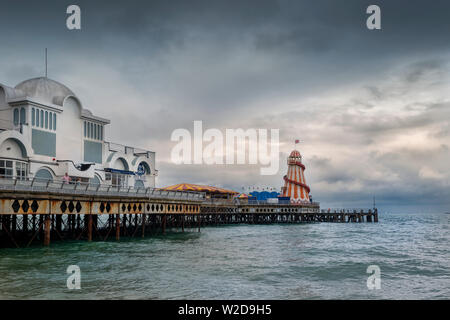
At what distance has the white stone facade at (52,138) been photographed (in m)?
35.6

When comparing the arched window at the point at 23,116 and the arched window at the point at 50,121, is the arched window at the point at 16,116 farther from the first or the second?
the arched window at the point at 50,121

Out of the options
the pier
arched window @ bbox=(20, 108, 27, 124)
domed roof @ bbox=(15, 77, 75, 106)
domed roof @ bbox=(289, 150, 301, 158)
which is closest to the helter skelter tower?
domed roof @ bbox=(289, 150, 301, 158)

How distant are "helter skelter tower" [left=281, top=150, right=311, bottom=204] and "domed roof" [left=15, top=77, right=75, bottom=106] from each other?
204 ft

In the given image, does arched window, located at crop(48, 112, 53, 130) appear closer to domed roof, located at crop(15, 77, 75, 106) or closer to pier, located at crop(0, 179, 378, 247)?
domed roof, located at crop(15, 77, 75, 106)

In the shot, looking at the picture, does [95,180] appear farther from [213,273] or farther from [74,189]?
[213,273]

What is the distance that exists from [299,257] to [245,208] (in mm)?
53615

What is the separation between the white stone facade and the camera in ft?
117

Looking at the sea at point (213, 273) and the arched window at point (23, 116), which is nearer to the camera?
the sea at point (213, 273)

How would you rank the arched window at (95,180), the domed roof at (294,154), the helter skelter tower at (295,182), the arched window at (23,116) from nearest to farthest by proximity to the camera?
the arched window at (23,116) < the arched window at (95,180) < the helter skelter tower at (295,182) < the domed roof at (294,154)

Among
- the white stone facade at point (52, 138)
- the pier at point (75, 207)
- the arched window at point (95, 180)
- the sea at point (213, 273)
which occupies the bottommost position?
the sea at point (213, 273)

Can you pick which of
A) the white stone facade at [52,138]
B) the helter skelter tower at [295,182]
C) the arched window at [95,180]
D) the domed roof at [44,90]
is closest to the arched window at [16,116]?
the white stone facade at [52,138]

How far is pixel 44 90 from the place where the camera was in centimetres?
4128

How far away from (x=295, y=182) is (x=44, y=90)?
64897mm
